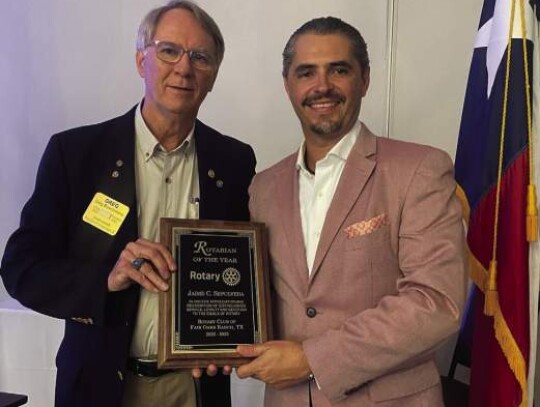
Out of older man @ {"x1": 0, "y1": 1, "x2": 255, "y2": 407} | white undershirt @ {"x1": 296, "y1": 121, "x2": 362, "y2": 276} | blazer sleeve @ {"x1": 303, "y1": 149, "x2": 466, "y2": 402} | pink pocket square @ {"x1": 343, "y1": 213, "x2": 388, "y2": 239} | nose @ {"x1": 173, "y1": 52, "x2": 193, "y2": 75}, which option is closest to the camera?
blazer sleeve @ {"x1": 303, "y1": 149, "x2": 466, "y2": 402}

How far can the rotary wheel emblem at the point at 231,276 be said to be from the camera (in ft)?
4.86

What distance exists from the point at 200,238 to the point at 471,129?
4.01ft

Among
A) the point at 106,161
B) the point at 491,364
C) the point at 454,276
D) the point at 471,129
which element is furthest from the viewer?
the point at 471,129

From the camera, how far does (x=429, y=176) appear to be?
1.39 metres

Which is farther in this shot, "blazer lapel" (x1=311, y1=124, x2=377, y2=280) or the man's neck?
the man's neck

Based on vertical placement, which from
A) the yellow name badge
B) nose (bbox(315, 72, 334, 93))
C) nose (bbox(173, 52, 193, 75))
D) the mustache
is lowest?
the yellow name badge

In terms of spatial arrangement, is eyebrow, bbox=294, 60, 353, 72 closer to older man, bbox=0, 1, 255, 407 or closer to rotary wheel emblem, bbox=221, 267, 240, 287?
older man, bbox=0, 1, 255, 407

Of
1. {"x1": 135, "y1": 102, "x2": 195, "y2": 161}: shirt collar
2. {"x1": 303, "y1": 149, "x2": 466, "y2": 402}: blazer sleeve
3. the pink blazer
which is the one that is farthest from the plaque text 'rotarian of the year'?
{"x1": 135, "y1": 102, "x2": 195, "y2": 161}: shirt collar

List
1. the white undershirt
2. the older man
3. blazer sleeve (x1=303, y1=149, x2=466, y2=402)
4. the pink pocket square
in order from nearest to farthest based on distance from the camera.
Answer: blazer sleeve (x1=303, y1=149, x2=466, y2=402), the pink pocket square, the white undershirt, the older man

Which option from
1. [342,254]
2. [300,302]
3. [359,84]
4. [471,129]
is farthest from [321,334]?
[471,129]

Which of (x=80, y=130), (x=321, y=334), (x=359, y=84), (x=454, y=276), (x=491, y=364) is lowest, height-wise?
(x=491, y=364)

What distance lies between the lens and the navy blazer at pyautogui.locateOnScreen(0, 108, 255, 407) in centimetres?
159

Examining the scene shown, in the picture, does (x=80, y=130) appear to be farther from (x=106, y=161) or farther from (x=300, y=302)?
(x=300, y=302)

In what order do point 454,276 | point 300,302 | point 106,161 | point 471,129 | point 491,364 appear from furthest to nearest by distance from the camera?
point 471,129
point 491,364
point 106,161
point 300,302
point 454,276
